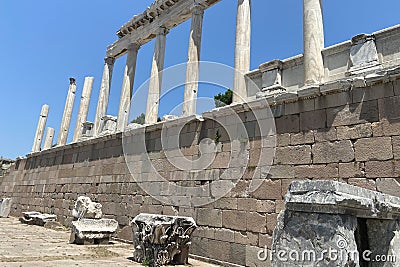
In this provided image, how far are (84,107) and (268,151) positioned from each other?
1286cm

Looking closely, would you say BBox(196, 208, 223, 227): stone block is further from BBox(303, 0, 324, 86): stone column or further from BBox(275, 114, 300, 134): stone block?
BBox(303, 0, 324, 86): stone column

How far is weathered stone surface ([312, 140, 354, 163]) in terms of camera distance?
5484 millimetres

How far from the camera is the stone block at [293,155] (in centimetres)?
600

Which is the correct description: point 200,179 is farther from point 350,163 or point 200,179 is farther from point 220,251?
point 350,163

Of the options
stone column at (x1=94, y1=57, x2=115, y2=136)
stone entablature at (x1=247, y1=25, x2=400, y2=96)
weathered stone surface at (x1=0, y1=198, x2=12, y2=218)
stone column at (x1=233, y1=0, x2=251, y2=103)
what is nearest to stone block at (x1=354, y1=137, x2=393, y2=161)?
stone entablature at (x1=247, y1=25, x2=400, y2=96)

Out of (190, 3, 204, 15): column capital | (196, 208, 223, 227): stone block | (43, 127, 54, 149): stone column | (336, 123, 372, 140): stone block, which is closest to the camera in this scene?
(336, 123, 372, 140): stone block

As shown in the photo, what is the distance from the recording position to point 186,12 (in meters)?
12.0

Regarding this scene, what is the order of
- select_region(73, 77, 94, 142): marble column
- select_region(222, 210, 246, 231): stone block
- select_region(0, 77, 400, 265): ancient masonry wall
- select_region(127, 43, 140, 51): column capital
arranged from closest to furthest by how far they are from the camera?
select_region(0, 77, 400, 265): ancient masonry wall
select_region(222, 210, 246, 231): stone block
select_region(127, 43, 140, 51): column capital
select_region(73, 77, 94, 142): marble column

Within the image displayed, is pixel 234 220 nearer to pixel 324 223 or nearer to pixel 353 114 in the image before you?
pixel 353 114

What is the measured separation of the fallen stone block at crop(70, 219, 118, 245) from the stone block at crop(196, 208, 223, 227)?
114 inches

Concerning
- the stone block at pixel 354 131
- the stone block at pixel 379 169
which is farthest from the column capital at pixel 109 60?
the stone block at pixel 379 169

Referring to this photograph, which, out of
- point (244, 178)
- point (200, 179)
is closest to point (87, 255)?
point (200, 179)

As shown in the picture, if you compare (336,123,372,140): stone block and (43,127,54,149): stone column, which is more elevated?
(43,127,54,149): stone column

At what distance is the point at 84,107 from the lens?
16922 millimetres
